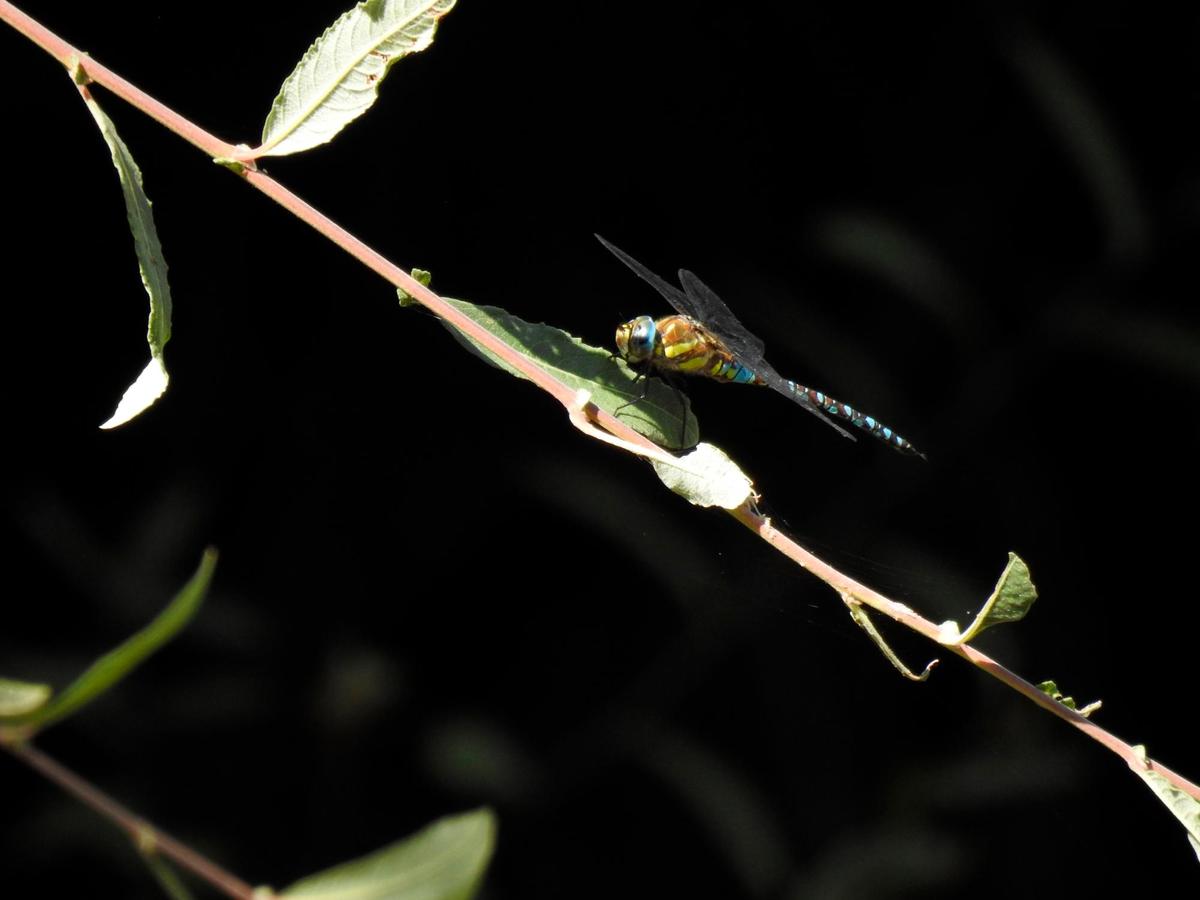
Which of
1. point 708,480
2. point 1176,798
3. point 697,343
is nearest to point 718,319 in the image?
point 697,343

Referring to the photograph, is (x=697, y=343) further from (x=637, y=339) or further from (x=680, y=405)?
(x=680, y=405)

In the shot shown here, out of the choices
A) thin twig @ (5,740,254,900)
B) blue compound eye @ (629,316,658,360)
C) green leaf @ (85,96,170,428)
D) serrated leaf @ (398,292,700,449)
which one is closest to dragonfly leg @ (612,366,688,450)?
serrated leaf @ (398,292,700,449)

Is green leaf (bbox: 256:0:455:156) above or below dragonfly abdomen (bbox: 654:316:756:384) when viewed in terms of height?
below

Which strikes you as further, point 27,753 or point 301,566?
point 301,566

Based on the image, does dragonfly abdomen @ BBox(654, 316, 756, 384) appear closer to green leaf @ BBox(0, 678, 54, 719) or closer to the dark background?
the dark background

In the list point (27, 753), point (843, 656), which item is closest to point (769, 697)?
point (843, 656)

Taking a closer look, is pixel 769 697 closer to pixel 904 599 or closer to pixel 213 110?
pixel 904 599

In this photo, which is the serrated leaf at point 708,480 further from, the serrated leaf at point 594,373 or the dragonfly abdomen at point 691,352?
the dragonfly abdomen at point 691,352

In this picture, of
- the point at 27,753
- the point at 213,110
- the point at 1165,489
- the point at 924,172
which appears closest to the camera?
the point at 27,753
